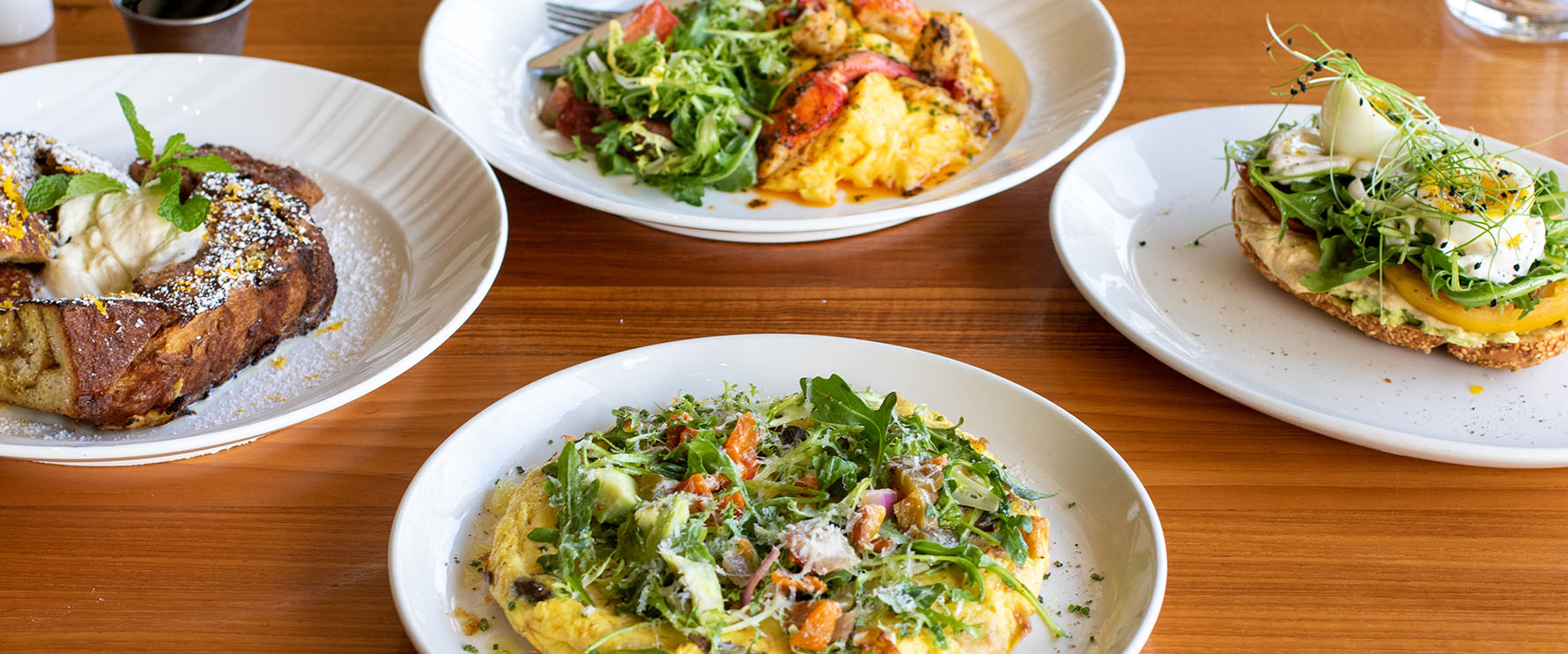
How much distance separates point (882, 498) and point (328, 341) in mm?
1330

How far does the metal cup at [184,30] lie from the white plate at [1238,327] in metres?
2.42

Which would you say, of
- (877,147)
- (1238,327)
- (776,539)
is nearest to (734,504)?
(776,539)

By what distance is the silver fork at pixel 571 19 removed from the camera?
3.56 meters

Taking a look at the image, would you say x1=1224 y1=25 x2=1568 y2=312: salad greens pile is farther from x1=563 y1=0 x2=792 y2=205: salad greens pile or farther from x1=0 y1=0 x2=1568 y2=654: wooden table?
x1=563 y1=0 x2=792 y2=205: salad greens pile

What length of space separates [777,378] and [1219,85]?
2.30 meters

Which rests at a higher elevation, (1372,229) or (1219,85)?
(1372,229)

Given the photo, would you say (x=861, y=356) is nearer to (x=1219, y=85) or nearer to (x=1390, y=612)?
(x=1390, y=612)

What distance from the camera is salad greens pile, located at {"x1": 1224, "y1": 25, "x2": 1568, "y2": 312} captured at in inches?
90.8

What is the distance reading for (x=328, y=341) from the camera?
7.86 feet

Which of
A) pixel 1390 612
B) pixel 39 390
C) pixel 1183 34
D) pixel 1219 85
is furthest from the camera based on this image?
pixel 1183 34

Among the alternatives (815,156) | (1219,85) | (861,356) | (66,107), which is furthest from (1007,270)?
(66,107)

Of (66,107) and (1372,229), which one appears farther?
(66,107)

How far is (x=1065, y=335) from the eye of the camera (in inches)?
101

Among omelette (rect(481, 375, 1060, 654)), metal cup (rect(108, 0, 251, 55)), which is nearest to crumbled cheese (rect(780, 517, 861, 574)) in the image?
omelette (rect(481, 375, 1060, 654))
